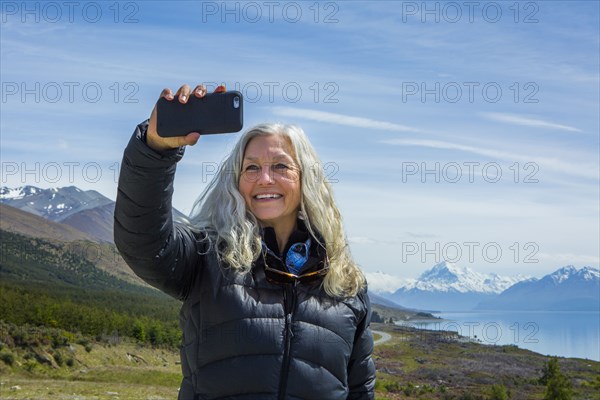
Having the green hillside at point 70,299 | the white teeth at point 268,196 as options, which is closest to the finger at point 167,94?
the white teeth at point 268,196

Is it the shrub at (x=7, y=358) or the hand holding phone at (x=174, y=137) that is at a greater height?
the hand holding phone at (x=174, y=137)

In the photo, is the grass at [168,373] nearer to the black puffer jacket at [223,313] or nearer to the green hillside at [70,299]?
the green hillside at [70,299]

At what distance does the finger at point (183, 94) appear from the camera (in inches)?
95.2

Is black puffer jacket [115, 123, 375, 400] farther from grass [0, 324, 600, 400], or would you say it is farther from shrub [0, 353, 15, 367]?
shrub [0, 353, 15, 367]

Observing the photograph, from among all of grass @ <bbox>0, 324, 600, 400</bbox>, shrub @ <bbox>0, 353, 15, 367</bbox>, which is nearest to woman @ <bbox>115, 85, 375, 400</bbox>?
grass @ <bbox>0, 324, 600, 400</bbox>

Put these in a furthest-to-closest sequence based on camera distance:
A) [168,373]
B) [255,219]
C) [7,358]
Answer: [168,373], [7,358], [255,219]

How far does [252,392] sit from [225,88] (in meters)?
1.22

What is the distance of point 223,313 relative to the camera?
277 cm

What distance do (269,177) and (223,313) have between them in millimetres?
658

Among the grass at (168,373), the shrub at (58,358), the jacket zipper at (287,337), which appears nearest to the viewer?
the jacket zipper at (287,337)

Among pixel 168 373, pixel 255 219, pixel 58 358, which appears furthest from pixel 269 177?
pixel 58 358

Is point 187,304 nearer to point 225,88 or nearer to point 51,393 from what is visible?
point 225,88

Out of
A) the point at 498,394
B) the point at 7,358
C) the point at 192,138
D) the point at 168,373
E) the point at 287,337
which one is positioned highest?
the point at 192,138

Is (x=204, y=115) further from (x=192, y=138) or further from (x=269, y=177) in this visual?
(x=269, y=177)
